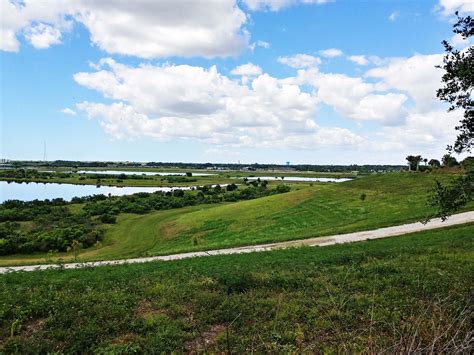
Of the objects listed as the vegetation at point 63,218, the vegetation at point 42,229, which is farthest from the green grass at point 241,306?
the vegetation at point 63,218

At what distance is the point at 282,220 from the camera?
44406mm

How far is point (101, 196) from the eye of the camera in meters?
93.5

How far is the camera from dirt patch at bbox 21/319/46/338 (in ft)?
31.1

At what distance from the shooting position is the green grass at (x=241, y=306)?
832 cm

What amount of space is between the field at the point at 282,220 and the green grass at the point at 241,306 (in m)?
18.3

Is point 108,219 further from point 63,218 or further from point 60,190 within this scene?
point 60,190

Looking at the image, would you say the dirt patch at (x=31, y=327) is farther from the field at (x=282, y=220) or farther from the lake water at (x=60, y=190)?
the lake water at (x=60, y=190)

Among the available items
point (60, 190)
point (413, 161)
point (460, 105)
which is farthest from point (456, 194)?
point (60, 190)

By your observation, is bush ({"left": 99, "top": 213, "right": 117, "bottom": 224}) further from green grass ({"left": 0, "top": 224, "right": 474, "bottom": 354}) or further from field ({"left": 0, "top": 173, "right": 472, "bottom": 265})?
A: green grass ({"left": 0, "top": 224, "right": 474, "bottom": 354})

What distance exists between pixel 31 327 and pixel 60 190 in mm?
133083

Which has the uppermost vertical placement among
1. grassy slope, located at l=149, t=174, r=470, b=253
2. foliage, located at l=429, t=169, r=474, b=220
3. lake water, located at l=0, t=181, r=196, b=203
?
foliage, located at l=429, t=169, r=474, b=220

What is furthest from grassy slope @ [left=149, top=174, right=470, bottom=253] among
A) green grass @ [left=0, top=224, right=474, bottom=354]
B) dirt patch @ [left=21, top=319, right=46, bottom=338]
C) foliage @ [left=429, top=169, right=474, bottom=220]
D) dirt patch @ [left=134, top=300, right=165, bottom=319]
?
dirt patch @ [left=21, top=319, right=46, bottom=338]

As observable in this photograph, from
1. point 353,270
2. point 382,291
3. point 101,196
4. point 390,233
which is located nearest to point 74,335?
point 382,291

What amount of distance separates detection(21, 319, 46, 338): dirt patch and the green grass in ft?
0.11
